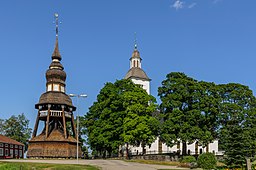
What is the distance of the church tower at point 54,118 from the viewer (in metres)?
55.8

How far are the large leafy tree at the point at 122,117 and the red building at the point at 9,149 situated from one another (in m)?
16.2

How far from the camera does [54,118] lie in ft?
194

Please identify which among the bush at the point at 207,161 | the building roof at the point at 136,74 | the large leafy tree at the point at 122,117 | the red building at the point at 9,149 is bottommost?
the red building at the point at 9,149

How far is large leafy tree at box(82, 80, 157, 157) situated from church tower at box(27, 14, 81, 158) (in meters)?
4.42

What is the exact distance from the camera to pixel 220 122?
5178 cm

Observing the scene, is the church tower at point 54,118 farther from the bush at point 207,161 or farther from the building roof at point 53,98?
the bush at point 207,161

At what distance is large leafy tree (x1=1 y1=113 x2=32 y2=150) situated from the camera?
277 feet

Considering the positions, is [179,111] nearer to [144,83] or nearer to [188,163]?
[188,163]

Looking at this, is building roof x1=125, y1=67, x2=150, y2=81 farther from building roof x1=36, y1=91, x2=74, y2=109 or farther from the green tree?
the green tree

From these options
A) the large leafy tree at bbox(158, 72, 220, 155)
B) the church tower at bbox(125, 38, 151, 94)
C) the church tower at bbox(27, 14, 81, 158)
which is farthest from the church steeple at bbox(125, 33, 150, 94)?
the large leafy tree at bbox(158, 72, 220, 155)

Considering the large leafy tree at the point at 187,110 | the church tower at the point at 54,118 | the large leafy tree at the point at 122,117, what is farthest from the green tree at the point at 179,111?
the church tower at the point at 54,118

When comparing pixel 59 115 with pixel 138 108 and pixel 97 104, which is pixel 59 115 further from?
pixel 138 108

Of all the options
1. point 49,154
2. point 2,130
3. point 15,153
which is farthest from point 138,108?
point 2,130

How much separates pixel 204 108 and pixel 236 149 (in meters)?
18.6
